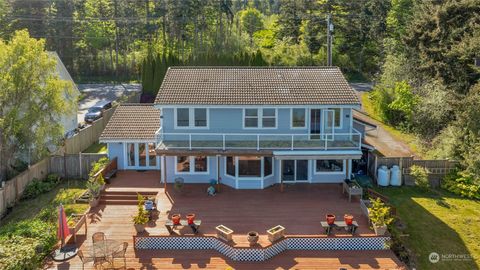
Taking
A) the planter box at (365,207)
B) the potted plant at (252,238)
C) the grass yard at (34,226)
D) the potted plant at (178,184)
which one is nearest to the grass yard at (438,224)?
the planter box at (365,207)

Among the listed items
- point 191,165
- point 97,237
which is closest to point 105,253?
point 97,237

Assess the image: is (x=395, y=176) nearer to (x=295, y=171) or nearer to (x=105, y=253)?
(x=295, y=171)

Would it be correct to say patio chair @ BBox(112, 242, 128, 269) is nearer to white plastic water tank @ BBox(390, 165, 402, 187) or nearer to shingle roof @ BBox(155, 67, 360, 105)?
shingle roof @ BBox(155, 67, 360, 105)

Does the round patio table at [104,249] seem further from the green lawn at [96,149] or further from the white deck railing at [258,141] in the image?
the green lawn at [96,149]

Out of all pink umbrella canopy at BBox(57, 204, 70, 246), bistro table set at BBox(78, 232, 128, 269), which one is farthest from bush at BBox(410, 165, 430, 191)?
pink umbrella canopy at BBox(57, 204, 70, 246)

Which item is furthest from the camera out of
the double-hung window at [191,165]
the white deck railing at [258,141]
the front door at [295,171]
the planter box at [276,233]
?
the front door at [295,171]

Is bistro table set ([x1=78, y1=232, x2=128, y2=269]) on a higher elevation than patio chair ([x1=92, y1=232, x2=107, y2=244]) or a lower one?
lower
